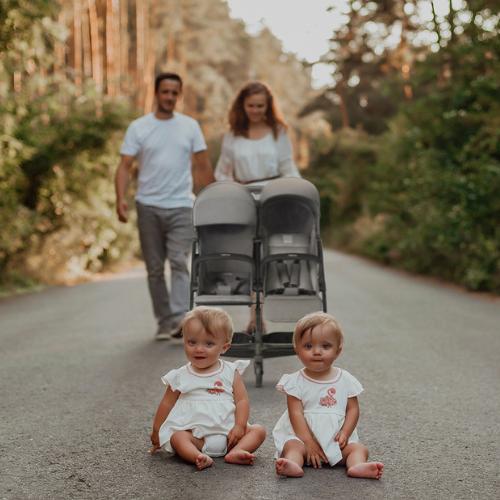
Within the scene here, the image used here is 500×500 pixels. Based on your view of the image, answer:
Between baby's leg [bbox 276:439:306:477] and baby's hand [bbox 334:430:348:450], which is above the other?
baby's hand [bbox 334:430:348:450]

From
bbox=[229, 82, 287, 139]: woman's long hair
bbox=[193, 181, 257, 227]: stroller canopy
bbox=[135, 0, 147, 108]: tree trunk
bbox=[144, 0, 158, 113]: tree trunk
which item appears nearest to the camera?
bbox=[193, 181, 257, 227]: stroller canopy

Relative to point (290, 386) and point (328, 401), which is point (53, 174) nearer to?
point (290, 386)

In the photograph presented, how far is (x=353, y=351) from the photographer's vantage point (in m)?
8.60

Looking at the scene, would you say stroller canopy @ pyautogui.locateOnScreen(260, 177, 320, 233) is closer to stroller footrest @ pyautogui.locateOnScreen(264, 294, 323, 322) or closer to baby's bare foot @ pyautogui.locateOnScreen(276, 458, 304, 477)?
stroller footrest @ pyautogui.locateOnScreen(264, 294, 323, 322)

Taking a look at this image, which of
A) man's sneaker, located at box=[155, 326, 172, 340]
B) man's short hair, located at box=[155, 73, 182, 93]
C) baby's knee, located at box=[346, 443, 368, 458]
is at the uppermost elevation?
man's short hair, located at box=[155, 73, 182, 93]

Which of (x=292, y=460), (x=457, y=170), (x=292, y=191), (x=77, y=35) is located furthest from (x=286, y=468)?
(x=77, y=35)

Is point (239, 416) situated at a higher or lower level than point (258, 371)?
higher

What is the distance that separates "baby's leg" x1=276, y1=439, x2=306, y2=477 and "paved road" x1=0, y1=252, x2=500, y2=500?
0.05m

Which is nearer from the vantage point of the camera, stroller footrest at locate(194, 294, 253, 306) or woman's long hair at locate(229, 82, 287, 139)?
stroller footrest at locate(194, 294, 253, 306)

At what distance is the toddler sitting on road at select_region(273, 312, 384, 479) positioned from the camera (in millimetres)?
4461

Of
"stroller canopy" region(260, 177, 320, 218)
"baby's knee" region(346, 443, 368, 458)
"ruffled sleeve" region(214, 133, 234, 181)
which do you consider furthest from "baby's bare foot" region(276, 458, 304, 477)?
"ruffled sleeve" region(214, 133, 234, 181)

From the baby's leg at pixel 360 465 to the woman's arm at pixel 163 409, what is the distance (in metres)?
0.92

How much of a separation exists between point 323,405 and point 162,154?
478 centimetres

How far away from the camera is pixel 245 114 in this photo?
799 cm
